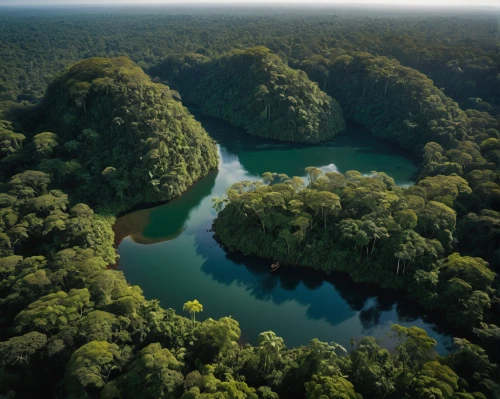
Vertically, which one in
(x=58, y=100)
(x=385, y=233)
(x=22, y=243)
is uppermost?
(x=58, y=100)

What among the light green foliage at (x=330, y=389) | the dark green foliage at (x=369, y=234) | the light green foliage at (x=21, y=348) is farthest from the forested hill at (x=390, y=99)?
the light green foliage at (x=21, y=348)

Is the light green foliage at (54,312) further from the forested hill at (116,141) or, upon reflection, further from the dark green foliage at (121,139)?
the dark green foliage at (121,139)

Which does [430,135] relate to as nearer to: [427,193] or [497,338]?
[427,193]

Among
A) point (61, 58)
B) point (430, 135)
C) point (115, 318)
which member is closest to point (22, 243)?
point (115, 318)

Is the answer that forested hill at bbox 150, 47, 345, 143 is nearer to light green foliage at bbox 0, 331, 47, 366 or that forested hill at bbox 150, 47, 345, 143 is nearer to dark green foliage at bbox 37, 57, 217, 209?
dark green foliage at bbox 37, 57, 217, 209

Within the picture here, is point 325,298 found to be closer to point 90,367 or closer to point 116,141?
point 90,367
